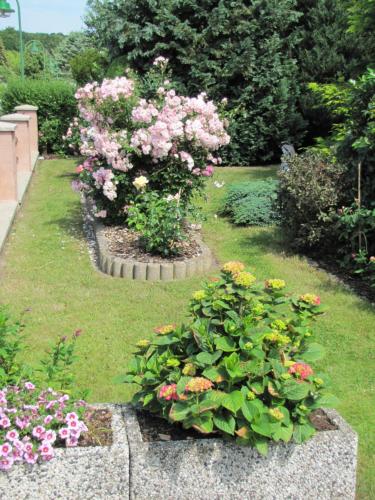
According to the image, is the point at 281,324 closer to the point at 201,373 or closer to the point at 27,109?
the point at 201,373

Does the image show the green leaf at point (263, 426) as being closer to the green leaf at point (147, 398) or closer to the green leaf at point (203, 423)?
the green leaf at point (203, 423)

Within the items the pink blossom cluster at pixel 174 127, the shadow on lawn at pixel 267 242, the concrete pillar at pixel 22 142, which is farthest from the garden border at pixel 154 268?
the concrete pillar at pixel 22 142

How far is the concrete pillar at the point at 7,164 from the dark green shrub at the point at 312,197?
14.5 feet

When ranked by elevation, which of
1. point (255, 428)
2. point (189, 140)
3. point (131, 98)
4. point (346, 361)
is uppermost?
point (131, 98)

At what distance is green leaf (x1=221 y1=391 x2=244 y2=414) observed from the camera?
2344mm

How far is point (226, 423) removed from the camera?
7.82 feet

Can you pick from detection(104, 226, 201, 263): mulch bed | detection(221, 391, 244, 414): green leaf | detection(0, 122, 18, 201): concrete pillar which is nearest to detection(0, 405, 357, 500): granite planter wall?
detection(221, 391, 244, 414): green leaf

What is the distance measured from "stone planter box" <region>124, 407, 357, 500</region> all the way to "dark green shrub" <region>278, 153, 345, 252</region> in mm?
3906

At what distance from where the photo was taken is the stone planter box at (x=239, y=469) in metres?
2.44

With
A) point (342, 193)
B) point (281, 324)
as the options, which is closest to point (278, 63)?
point (342, 193)

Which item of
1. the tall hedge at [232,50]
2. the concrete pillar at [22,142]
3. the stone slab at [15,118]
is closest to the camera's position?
the stone slab at [15,118]

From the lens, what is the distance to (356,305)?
17.6 ft

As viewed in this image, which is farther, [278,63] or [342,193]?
[278,63]

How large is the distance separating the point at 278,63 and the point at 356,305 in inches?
375
